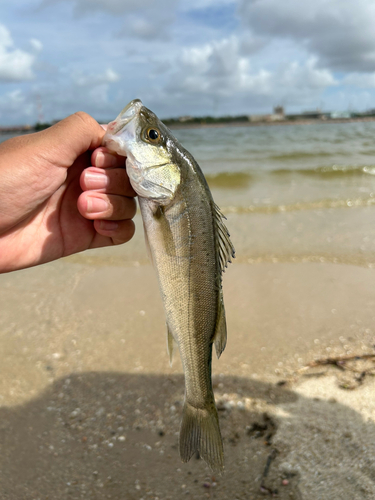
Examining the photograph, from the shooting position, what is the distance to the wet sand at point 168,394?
3.04 metres

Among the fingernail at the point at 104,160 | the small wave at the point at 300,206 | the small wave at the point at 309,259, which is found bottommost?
the small wave at the point at 309,259

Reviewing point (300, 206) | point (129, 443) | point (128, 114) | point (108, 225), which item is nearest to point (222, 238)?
point (128, 114)

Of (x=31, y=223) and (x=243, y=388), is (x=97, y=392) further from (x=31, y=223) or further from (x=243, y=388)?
(x=31, y=223)

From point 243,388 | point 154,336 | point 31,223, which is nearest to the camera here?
point 31,223

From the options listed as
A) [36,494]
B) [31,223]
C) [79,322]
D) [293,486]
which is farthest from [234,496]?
[79,322]

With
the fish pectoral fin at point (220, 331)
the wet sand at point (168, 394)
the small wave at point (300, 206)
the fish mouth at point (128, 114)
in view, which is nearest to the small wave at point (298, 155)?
the small wave at point (300, 206)

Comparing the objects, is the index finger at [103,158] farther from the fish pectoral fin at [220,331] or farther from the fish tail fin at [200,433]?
the fish tail fin at [200,433]

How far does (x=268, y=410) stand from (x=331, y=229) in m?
5.57

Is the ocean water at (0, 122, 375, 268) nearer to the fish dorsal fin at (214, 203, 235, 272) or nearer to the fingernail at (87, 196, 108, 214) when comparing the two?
the fingernail at (87, 196, 108, 214)

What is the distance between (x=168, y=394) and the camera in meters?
3.88

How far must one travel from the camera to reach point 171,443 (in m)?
3.40

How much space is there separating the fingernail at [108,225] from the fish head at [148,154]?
2.46ft

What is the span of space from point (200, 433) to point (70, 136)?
6.41ft

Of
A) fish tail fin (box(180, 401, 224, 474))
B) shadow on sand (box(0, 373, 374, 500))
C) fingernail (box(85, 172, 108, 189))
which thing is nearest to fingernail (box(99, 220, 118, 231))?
fingernail (box(85, 172, 108, 189))
